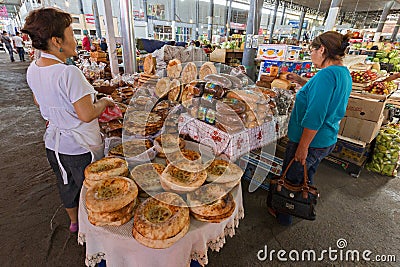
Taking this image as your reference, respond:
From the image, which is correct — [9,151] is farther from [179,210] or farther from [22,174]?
[179,210]

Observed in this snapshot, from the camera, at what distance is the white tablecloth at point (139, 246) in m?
0.94

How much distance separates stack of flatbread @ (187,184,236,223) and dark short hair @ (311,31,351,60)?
4.57 ft

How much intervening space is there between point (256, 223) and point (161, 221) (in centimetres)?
167

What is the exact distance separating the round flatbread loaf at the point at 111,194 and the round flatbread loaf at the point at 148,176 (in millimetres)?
57

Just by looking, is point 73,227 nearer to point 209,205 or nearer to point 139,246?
point 139,246

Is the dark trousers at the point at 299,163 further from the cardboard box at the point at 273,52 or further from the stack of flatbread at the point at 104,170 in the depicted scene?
the cardboard box at the point at 273,52

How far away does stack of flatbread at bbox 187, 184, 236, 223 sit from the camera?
1.02m

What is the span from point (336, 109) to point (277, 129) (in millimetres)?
653

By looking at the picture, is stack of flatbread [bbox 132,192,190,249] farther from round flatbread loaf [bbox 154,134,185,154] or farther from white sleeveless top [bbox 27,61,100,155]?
white sleeveless top [bbox 27,61,100,155]

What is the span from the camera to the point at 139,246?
933mm

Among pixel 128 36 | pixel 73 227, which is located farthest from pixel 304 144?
pixel 128 36

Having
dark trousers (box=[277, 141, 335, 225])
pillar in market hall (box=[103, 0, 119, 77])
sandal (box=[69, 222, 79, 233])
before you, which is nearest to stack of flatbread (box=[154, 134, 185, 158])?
dark trousers (box=[277, 141, 335, 225])

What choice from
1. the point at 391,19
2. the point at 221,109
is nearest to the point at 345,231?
the point at 221,109

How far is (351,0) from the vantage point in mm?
16359
